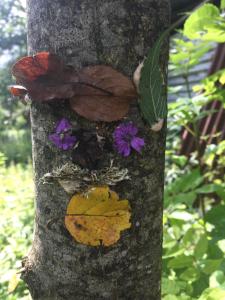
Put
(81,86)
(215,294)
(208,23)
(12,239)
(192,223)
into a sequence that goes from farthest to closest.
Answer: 1. (12,239)
2. (192,223)
3. (208,23)
4. (215,294)
5. (81,86)

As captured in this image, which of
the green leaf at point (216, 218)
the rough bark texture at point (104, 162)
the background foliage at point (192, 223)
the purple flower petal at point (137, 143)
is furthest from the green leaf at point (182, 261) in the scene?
the purple flower petal at point (137, 143)

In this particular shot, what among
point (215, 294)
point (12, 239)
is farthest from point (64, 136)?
point (12, 239)

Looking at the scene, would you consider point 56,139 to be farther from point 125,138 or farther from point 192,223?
point 192,223

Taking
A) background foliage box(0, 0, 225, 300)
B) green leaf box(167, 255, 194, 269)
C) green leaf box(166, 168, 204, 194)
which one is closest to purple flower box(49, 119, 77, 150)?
background foliage box(0, 0, 225, 300)

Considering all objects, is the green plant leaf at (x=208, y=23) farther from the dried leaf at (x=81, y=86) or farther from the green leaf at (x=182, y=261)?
the green leaf at (x=182, y=261)

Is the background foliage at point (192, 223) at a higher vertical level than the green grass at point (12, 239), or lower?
higher

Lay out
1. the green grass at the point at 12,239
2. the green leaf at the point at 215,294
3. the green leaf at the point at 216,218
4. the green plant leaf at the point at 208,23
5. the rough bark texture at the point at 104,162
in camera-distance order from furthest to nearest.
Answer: the green grass at the point at 12,239
the green leaf at the point at 216,218
the green plant leaf at the point at 208,23
the green leaf at the point at 215,294
the rough bark texture at the point at 104,162

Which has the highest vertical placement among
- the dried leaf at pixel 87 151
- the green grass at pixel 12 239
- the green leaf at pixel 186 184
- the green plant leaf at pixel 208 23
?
the green plant leaf at pixel 208 23
